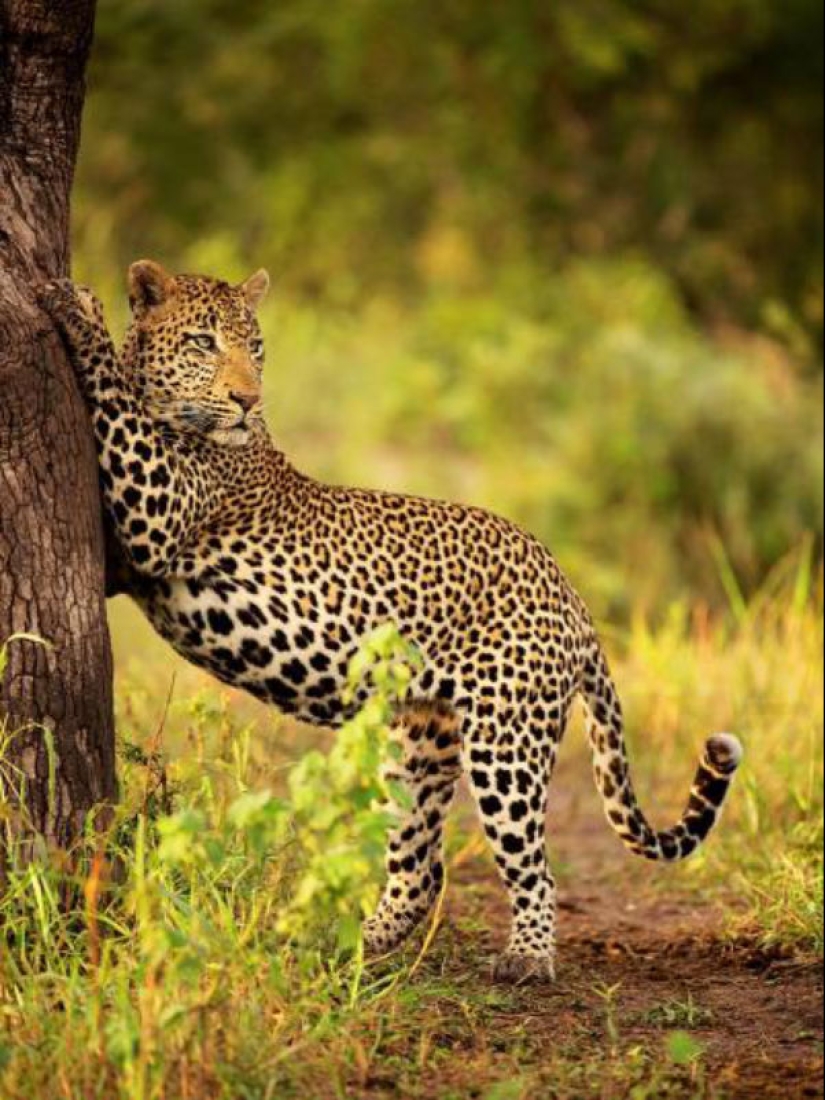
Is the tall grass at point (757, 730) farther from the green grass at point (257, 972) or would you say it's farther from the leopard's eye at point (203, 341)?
the leopard's eye at point (203, 341)

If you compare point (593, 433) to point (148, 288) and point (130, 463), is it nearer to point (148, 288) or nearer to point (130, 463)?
point (148, 288)

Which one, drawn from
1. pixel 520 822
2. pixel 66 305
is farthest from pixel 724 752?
pixel 66 305

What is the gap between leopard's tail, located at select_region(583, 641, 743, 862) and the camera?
691 cm

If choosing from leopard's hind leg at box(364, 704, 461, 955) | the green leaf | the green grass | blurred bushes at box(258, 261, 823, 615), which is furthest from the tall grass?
the green leaf

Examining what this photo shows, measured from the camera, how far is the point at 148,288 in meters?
6.68

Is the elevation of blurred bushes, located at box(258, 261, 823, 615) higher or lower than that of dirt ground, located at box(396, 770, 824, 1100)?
higher

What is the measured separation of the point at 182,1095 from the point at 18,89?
9.53 ft

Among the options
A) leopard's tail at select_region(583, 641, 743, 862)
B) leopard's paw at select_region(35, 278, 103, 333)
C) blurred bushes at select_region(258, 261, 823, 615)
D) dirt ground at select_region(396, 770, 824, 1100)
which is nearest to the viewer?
dirt ground at select_region(396, 770, 824, 1100)

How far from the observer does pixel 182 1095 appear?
4.91 metres

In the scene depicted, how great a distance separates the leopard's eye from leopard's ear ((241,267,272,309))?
12.0 inches

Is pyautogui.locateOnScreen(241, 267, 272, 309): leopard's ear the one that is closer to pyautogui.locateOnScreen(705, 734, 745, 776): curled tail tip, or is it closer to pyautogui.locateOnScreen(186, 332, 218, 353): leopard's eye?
pyautogui.locateOnScreen(186, 332, 218, 353): leopard's eye

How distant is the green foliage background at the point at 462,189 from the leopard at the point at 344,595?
8.13 m

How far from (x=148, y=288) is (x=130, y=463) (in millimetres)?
689

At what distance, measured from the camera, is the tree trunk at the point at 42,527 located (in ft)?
19.5
